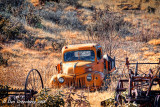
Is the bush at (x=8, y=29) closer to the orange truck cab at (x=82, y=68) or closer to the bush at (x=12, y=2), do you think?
the bush at (x=12, y=2)

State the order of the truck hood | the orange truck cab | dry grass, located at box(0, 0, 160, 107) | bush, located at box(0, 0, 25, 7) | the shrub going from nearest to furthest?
1. the orange truck cab
2. the truck hood
3. dry grass, located at box(0, 0, 160, 107)
4. the shrub
5. bush, located at box(0, 0, 25, 7)

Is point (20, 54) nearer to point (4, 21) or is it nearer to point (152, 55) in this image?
point (4, 21)

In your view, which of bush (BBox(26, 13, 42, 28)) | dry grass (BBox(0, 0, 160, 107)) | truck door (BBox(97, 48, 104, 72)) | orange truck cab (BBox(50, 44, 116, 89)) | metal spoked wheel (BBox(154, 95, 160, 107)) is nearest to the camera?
metal spoked wheel (BBox(154, 95, 160, 107))

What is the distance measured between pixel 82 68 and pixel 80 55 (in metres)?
0.77

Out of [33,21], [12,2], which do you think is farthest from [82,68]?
[12,2]

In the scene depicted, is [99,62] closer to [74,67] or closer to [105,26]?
[74,67]

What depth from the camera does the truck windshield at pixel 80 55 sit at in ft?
32.6

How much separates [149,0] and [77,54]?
3287 centimetres

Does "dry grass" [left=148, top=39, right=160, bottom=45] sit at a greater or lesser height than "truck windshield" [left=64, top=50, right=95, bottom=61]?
lesser

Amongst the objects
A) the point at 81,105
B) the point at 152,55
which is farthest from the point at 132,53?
the point at 81,105

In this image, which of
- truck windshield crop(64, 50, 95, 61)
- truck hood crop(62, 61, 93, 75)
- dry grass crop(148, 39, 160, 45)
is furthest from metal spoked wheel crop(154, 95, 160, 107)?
→ dry grass crop(148, 39, 160, 45)

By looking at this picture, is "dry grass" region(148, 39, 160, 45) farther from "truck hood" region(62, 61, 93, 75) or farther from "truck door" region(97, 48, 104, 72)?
"truck hood" region(62, 61, 93, 75)

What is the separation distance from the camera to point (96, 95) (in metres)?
8.40

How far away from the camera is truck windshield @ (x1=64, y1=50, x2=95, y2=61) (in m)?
9.93
